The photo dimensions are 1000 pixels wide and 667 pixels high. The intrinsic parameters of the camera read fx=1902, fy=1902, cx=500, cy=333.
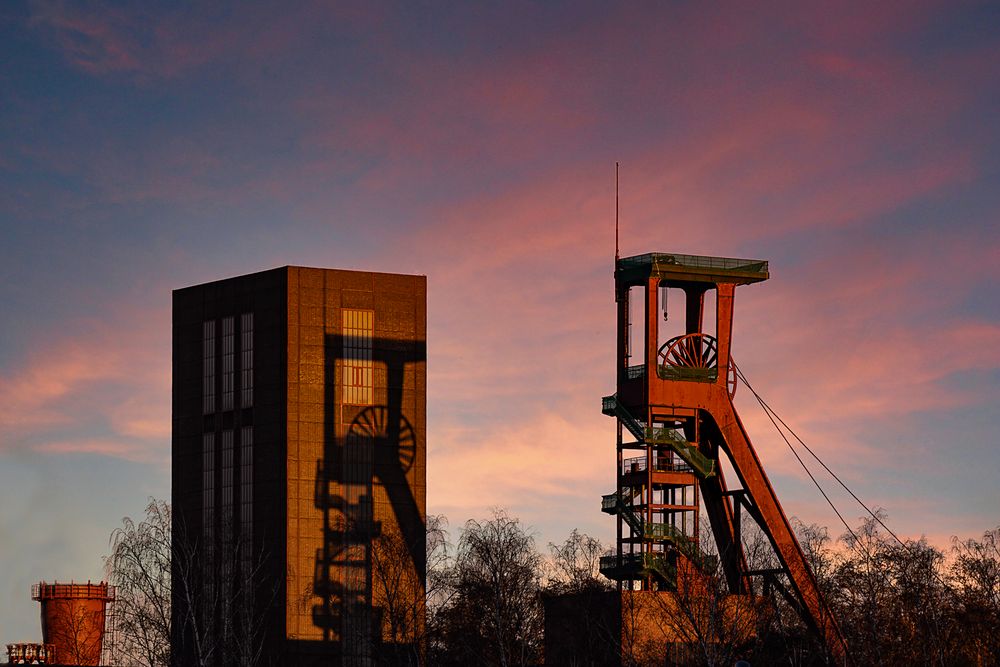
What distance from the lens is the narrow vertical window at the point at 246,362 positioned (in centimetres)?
13838

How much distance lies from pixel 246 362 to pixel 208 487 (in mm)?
9555

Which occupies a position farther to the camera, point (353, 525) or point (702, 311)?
point (353, 525)

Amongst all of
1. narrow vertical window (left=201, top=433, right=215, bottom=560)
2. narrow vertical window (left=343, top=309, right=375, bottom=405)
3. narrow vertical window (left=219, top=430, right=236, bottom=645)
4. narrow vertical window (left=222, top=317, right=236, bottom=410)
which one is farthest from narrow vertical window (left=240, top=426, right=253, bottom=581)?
narrow vertical window (left=343, top=309, right=375, bottom=405)

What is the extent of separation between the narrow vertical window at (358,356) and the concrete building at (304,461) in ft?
0.34

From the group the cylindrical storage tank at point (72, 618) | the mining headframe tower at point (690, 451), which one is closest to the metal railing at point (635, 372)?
the mining headframe tower at point (690, 451)

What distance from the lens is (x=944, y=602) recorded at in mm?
122250

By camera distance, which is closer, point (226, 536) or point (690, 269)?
point (690, 269)

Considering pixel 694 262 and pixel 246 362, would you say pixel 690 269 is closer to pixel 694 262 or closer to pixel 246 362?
pixel 694 262

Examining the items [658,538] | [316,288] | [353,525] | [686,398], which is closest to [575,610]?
[658,538]

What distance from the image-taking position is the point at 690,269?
118 meters

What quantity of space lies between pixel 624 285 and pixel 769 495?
15.9 metres

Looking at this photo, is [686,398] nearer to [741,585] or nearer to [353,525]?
[741,585]

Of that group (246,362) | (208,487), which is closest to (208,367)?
(246,362)

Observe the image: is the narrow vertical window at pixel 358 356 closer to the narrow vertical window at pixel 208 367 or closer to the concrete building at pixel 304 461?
the concrete building at pixel 304 461
